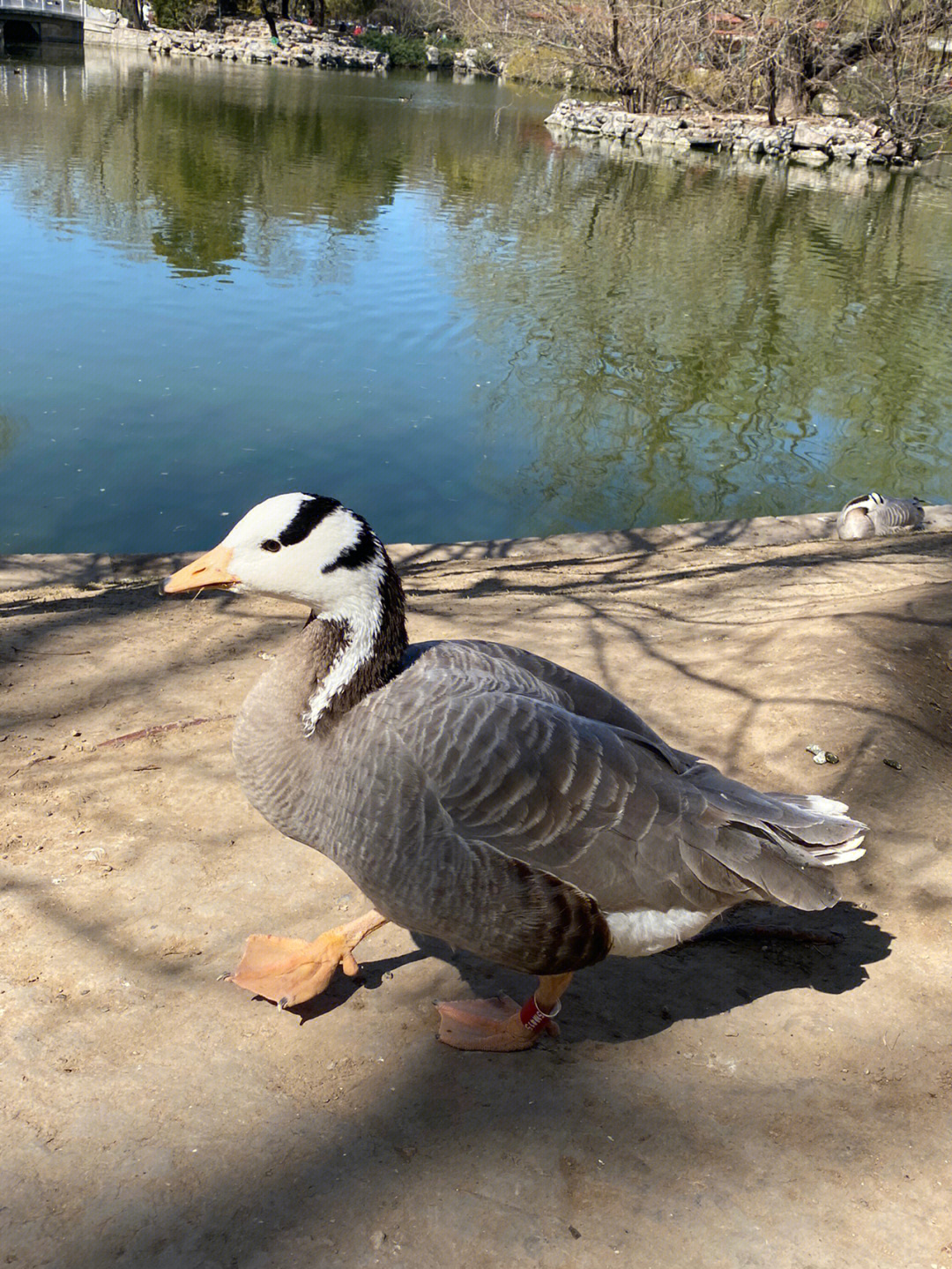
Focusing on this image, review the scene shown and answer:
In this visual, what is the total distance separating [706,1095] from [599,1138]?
1.23 ft

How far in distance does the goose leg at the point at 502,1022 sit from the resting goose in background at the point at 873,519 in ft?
25.0

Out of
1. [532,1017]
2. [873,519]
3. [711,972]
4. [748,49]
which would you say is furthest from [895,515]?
[748,49]

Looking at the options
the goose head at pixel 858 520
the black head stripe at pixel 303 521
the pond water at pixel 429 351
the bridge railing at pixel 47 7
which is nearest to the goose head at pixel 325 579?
the black head stripe at pixel 303 521

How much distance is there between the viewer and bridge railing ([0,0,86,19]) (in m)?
56.8

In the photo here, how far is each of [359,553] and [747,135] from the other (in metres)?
50.5

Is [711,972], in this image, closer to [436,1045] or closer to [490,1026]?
[490,1026]

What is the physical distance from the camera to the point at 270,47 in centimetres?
6475

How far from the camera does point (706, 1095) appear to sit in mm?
2863

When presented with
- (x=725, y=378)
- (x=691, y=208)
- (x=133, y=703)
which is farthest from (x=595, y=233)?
(x=133, y=703)

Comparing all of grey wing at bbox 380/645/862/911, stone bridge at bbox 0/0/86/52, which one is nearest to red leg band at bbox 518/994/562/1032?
grey wing at bbox 380/645/862/911

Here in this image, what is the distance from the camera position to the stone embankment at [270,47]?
6209 cm

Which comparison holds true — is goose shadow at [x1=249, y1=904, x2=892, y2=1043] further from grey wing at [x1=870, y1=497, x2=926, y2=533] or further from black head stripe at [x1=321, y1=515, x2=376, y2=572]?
grey wing at [x1=870, y1=497, x2=926, y2=533]

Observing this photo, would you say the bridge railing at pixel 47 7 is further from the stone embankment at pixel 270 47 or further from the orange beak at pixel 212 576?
the orange beak at pixel 212 576

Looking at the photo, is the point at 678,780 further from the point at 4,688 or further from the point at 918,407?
the point at 918,407
